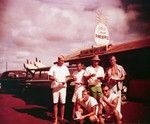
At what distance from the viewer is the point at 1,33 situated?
5.22 m

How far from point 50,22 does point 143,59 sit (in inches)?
95.2

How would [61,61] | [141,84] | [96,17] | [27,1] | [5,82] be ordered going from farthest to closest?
[5,82] → [141,84] → [96,17] → [27,1] → [61,61]

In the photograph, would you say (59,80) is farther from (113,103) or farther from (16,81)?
(16,81)

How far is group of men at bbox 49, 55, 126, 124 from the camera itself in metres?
4.80

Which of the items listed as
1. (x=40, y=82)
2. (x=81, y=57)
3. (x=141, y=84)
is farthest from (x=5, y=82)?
(x=141, y=84)

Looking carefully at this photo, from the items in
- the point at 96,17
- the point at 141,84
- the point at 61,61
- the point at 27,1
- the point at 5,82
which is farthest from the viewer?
the point at 5,82

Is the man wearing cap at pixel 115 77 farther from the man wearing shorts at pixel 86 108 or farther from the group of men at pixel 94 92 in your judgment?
the man wearing shorts at pixel 86 108

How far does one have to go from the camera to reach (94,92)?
16.5 ft

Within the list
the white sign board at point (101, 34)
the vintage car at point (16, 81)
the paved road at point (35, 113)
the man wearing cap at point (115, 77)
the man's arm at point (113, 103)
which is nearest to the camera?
the man's arm at point (113, 103)

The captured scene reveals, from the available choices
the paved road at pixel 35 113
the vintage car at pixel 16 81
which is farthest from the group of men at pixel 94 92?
the vintage car at pixel 16 81

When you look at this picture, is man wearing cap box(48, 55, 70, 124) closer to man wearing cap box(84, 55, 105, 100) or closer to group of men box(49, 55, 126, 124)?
group of men box(49, 55, 126, 124)

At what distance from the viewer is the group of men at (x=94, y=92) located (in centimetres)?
480

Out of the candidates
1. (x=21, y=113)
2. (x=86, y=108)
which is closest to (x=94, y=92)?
(x=86, y=108)

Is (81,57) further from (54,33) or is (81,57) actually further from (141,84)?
(54,33)
